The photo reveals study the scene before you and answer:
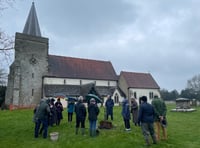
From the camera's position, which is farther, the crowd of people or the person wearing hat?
the person wearing hat

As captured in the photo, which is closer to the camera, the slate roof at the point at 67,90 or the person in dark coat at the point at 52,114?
the person in dark coat at the point at 52,114

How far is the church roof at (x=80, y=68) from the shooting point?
4194 cm

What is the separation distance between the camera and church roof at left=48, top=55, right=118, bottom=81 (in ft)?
138

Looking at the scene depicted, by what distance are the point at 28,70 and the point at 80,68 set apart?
1121 cm

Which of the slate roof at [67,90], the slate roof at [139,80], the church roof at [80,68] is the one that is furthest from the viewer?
the slate roof at [139,80]

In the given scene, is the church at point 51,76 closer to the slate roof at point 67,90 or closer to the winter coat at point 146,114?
the slate roof at point 67,90

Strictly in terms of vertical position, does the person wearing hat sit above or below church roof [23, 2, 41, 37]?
below

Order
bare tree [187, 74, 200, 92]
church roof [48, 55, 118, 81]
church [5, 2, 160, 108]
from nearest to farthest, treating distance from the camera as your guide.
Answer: church [5, 2, 160, 108] < church roof [48, 55, 118, 81] < bare tree [187, 74, 200, 92]

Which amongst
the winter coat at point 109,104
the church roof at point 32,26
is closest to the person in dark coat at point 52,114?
the winter coat at point 109,104

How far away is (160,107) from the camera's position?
10203 millimetres

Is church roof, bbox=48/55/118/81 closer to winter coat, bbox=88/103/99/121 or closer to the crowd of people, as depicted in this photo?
the crowd of people

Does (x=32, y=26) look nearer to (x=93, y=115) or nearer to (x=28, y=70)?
(x=28, y=70)

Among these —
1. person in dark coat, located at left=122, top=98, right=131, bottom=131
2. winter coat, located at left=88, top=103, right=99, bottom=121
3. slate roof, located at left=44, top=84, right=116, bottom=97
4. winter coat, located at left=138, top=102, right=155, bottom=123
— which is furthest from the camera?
slate roof, located at left=44, top=84, right=116, bottom=97

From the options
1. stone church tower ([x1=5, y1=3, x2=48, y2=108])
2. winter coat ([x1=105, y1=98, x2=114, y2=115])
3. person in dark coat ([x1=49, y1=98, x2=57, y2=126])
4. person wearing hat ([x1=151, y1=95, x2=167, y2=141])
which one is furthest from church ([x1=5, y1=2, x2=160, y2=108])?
person wearing hat ([x1=151, y1=95, x2=167, y2=141])
